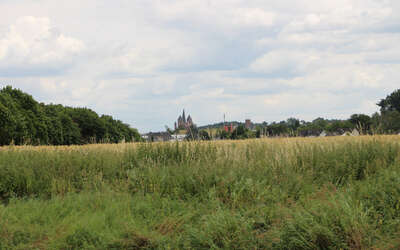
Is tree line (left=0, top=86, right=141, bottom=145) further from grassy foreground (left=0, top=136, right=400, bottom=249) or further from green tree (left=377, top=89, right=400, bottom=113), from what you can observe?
green tree (left=377, top=89, right=400, bottom=113)

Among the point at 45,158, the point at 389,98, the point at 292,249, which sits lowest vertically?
the point at 292,249

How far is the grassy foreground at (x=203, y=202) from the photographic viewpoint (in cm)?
626

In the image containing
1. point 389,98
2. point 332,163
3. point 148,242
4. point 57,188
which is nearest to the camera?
point 148,242

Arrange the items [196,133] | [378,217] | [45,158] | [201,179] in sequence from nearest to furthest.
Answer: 1. [378,217]
2. [201,179]
3. [45,158]
4. [196,133]

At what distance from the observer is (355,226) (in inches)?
232

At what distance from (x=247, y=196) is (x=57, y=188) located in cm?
491

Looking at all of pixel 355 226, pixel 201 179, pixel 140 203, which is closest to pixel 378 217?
pixel 355 226

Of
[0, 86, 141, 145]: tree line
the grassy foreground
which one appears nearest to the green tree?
[0, 86, 141, 145]: tree line

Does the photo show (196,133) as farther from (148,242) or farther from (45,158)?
(148,242)

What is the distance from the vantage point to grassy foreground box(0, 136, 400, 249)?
20.5 feet

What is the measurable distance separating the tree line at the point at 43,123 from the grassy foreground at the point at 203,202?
43.7ft

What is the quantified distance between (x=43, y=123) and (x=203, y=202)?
38073 millimetres

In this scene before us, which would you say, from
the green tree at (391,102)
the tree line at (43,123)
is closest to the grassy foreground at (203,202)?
the tree line at (43,123)

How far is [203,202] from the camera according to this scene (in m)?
8.34
